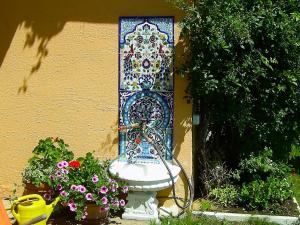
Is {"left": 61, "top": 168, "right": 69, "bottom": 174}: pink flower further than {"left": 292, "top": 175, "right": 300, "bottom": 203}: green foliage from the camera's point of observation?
No

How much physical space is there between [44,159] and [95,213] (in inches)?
33.6

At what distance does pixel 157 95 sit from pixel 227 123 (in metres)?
1.04

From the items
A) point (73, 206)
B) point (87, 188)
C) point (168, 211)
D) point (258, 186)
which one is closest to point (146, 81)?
point (87, 188)

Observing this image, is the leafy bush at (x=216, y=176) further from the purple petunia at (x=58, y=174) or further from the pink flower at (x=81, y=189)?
the purple petunia at (x=58, y=174)

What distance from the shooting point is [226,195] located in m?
5.52

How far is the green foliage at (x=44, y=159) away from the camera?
5215mm

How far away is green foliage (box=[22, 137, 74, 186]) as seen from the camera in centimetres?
521

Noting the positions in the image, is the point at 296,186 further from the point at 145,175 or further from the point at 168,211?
the point at 145,175

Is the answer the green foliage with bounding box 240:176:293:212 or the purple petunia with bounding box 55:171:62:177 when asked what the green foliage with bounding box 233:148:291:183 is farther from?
the purple petunia with bounding box 55:171:62:177

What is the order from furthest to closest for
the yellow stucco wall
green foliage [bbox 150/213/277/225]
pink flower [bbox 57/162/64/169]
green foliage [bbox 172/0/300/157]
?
the yellow stucco wall, pink flower [bbox 57/162/64/169], green foliage [bbox 150/213/277/225], green foliage [bbox 172/0/300/157]

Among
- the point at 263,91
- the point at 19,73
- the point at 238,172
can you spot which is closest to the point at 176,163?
the point at 238,172

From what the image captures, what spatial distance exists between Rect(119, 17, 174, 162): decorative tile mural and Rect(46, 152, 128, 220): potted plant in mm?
561

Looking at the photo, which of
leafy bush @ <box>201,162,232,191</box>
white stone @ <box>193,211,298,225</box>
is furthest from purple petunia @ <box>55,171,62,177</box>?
leafy bush @ <box>201,162,232,191</box>

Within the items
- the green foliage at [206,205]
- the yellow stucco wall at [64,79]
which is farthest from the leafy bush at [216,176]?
the yellow stucco wall at [64,79]
